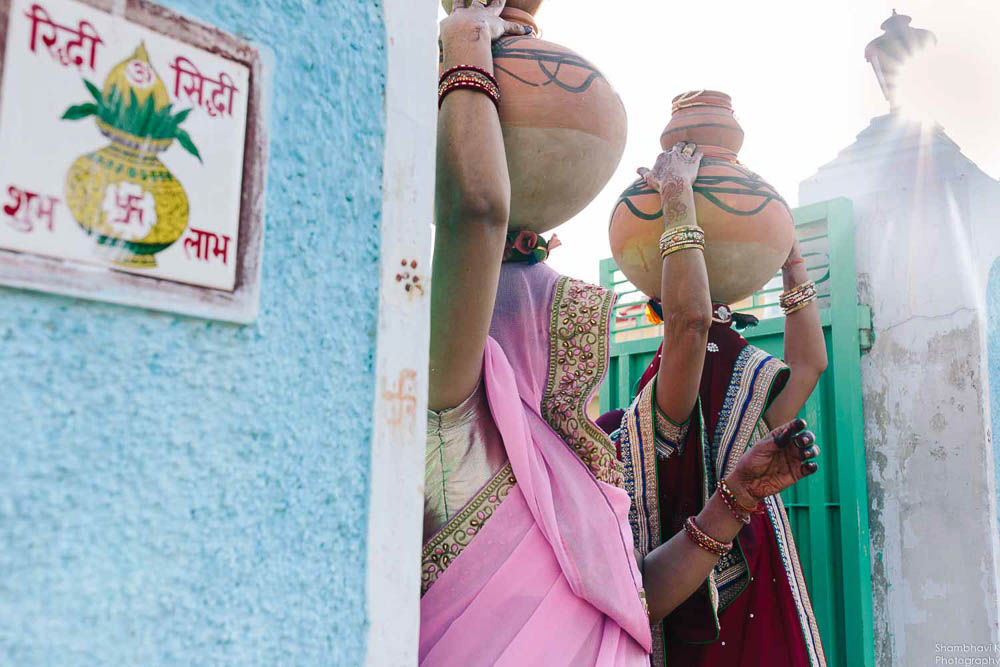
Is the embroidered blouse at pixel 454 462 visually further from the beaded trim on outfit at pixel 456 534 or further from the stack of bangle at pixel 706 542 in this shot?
the stack of bangle at pixel 706 542

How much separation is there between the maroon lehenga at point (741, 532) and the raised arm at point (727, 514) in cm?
40

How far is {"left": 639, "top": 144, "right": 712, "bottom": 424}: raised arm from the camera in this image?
7.97 ft

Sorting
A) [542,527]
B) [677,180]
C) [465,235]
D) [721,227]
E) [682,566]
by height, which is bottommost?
[682,566]

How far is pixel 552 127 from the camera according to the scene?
1658mm

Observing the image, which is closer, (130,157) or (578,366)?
(130,157)

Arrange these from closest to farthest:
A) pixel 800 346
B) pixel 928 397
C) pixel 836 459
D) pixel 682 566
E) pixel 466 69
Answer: pixel 466 69 → pixel 682 566 → pixel 800 346 → pixel 928 397 → pixel 836 459

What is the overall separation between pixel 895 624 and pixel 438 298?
3114 mm

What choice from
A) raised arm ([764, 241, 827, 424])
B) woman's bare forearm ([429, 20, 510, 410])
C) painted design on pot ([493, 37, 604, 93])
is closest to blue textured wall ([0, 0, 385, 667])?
woman's bare forearm ([429, 20, 510, 410])

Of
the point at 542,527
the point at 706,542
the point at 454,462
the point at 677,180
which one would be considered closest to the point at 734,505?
the point at 706,542

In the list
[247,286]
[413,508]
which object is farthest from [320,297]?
[413,508]

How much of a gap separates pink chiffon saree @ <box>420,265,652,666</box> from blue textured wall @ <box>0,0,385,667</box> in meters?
0.46

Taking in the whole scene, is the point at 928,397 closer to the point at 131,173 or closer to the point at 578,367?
the point at 578,367

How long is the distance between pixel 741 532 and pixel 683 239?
93 centimetres

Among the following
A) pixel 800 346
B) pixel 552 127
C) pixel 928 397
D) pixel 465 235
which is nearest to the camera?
pixel 465 235
